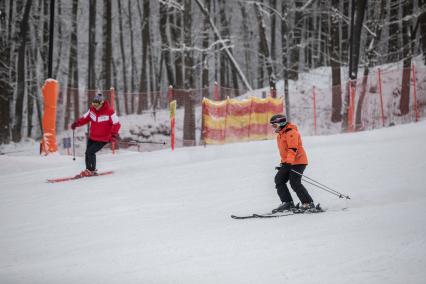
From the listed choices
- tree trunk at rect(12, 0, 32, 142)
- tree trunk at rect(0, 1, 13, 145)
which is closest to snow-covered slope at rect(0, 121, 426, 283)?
tree trunk at rect(0, 1, 13, 145)

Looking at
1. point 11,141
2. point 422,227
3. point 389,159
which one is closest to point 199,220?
point 422,227

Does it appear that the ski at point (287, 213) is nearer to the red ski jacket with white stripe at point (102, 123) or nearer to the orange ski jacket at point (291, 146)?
the orange ski jacket at point (291, 146)

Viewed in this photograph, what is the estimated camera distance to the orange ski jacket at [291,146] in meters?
7.02

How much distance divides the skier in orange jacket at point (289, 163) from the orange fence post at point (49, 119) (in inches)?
384

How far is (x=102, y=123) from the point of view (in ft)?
37.2

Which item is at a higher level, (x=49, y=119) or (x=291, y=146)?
(x=49, y=119)

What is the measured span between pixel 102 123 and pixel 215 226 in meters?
5.50

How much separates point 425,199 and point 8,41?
26.0 metres

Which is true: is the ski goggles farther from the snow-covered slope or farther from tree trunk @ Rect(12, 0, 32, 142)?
tree trunk @ Rect(12, 0, 32, 142)

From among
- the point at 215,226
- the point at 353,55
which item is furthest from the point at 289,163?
the point at 353,55

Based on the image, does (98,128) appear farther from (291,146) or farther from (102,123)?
(291,146)

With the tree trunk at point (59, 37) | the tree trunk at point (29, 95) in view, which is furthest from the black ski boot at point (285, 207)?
the tree trunk at point (59, 37)

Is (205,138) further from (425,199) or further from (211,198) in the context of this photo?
(425,199)

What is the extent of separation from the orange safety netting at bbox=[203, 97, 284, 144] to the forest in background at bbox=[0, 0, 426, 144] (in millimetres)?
2662
